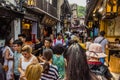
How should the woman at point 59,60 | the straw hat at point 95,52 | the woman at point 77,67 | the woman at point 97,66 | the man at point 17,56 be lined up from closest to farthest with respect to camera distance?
1. the woman at point 77,67
2. the woman at point 97,66
3. the straw hat at point 95,52
4. the woman at point 59,60
5. the man at point 17,56

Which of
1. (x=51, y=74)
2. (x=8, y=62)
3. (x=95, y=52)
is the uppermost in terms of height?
(x=95, y=52)

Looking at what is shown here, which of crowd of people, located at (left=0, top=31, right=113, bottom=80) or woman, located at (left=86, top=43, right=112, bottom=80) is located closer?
crowd of people, located at (left=0, top=31, right=113, bottom=80)

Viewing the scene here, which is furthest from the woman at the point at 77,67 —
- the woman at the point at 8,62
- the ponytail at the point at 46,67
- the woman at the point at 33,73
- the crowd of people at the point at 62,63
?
the woman at the point at 8,62

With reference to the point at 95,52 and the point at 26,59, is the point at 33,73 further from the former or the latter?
the point at 26,59

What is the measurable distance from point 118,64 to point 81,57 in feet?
33.4

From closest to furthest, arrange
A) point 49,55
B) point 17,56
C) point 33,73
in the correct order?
point 33,73
point 49,55
point 17,56

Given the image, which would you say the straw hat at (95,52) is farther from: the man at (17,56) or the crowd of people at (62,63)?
the man at (17,56)

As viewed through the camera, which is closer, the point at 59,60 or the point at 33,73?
the point at 33,73

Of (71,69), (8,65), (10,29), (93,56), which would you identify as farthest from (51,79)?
(10,29)

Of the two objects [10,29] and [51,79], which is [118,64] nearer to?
[10,29]

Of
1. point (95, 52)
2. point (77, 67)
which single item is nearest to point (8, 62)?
point (95, 52)

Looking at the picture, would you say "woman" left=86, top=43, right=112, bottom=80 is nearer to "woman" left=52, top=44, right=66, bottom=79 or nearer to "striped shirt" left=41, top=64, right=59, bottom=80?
"striped shirt" left=41, top=64, right=59, bottom=80

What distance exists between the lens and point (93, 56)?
4922 millimetres

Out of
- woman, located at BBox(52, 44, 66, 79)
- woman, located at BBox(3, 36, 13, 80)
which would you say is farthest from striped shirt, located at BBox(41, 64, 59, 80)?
woman, located at BBox(3, 36, 13, 80)
